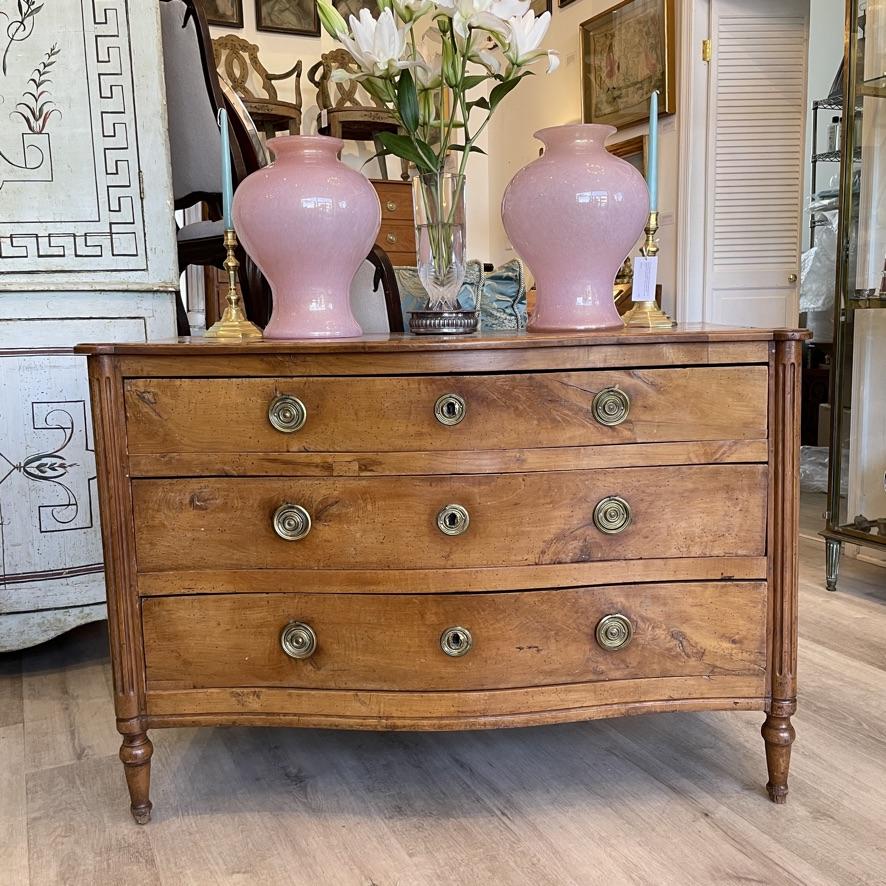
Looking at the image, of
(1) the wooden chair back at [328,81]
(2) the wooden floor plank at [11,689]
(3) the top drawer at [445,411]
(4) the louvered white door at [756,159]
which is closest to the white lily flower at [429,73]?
(3) the top drawer at [445,411]

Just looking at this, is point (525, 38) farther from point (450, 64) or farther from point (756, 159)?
point (756, 159)

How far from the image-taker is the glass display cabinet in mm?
2428

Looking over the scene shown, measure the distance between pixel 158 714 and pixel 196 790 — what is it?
21cm

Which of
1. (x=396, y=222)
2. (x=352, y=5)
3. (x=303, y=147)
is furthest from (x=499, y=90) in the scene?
(x=352, y=5)

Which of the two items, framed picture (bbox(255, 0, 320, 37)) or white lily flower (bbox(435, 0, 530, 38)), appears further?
framed picture (bbox(255, 0, 320, 37))

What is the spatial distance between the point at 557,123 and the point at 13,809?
4.91 m

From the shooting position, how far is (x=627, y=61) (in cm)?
430

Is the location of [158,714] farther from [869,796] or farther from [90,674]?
[869,796]

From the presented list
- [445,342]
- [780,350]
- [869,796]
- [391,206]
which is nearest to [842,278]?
[780,350]

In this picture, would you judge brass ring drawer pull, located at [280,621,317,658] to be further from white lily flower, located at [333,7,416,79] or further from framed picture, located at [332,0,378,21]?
framed picture, located at [332,0,378,21]

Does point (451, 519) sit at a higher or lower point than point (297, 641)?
higher

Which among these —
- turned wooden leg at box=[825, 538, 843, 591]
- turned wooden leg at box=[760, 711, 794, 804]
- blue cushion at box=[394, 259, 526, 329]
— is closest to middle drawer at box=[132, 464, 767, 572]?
turned wooden leg at box=[760, 711, 794, 804]

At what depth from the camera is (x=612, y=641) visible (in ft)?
4.21

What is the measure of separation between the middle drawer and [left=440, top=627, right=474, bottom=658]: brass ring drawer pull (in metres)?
0.10
